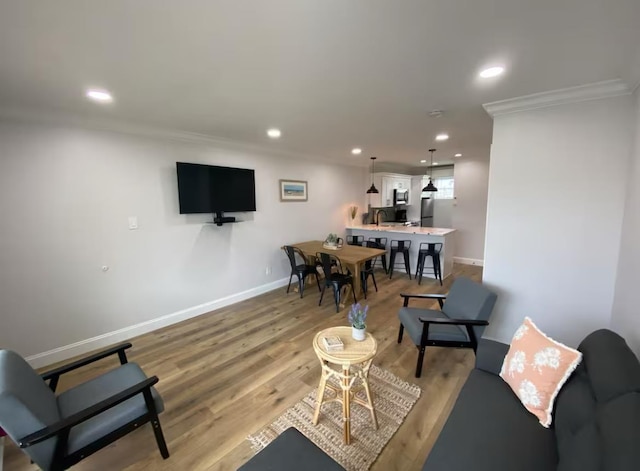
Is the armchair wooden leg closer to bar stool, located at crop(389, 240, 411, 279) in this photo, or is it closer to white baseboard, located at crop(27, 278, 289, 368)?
white baseboard, located at crop(27, 278, 289, 368)

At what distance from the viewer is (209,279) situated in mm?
4016

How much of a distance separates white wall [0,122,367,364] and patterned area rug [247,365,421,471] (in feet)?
7.90

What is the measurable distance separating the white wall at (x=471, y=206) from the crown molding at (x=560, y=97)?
3.94 metres

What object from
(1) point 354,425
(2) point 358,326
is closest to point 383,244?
(2) point 358,326

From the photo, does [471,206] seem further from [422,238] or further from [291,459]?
[291,459]

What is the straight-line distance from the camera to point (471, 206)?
6535 millimetres

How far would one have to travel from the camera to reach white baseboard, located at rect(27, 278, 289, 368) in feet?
9.07

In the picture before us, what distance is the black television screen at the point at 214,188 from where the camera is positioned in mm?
3570

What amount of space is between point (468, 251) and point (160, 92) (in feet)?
22.6

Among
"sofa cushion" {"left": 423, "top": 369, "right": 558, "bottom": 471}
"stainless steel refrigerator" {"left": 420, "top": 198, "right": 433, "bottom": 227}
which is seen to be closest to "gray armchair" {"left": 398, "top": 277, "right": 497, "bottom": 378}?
"sofa cushion" {"left": 423, "top": 369, "right": 558, "bottom": 471}

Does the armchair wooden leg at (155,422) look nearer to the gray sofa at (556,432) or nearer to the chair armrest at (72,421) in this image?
the chair armrest at (72,421)

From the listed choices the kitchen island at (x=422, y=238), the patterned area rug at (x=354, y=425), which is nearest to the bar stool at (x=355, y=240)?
the kitchen island at (x=422, y=238)

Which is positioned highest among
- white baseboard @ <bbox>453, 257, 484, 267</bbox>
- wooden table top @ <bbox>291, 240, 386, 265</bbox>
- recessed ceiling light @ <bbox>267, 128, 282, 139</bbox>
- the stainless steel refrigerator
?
recessed ceiling light @ <bbox>267, 128, 282, 139</bbox>

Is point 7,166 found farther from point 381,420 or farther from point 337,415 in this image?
point 381,420
